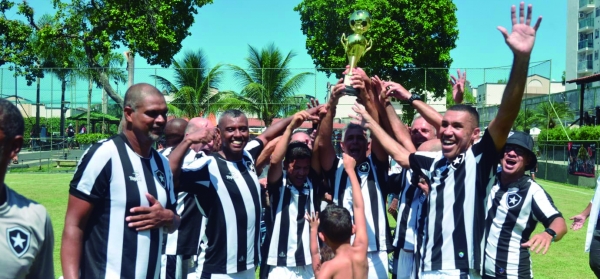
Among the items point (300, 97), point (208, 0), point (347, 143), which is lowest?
point (347, 143)

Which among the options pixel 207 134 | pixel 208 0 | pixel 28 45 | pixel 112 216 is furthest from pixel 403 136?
pixel 28 45

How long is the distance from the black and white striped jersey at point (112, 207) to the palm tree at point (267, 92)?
82.7ft

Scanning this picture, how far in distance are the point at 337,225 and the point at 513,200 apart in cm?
168

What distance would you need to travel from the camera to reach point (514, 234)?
17.4 ft

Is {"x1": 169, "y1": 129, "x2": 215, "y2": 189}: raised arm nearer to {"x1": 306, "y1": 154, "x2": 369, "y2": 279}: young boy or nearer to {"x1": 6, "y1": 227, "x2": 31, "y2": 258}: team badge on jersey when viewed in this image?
{"x1": 306, "y1": 154, "x2": 369, "y2": 279}: young boy

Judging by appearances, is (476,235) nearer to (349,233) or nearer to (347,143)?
(349,233)

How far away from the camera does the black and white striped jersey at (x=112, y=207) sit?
356 cm

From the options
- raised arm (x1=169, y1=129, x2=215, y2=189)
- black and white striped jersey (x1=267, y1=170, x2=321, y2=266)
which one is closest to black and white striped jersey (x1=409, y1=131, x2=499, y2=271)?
black and white striped jersey (x1=267, y1=170, x2=321, y2=266)

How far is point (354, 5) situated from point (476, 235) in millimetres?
31265

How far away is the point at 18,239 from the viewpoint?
98.3 inches

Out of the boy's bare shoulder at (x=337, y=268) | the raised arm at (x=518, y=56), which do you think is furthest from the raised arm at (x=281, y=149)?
the raised arm at (x=518, y=56)

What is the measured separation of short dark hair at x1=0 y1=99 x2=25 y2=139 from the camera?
100 inches

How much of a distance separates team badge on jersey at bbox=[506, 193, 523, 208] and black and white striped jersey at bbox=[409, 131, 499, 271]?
1124mm

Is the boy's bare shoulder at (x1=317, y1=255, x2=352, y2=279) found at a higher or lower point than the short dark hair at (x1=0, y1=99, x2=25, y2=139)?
lower
